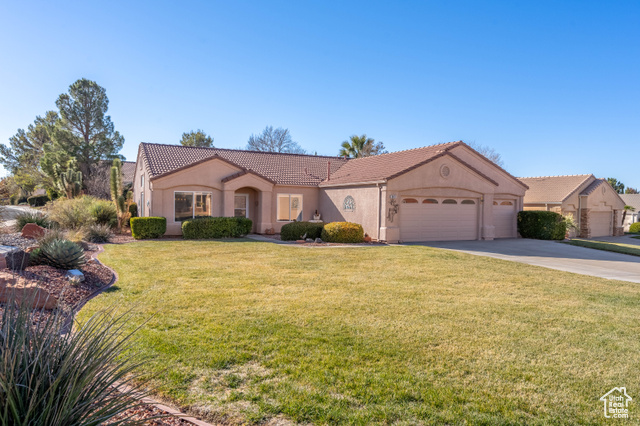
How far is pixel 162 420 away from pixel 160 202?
18.6 meters

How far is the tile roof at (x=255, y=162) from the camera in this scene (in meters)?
22.5

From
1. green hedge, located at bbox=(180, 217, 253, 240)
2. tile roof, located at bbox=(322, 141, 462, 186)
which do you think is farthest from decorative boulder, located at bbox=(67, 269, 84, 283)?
tile roof, located at bbox=(322, 141, 462, 186)

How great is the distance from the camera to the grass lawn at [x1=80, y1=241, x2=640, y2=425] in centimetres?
389

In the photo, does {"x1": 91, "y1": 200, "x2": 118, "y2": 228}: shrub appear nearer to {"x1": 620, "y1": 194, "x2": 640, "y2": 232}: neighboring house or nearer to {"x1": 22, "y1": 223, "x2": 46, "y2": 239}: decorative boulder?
{"x1": 22, "y1": 223, "x2": 46, "y2": 239}: decorative boulder

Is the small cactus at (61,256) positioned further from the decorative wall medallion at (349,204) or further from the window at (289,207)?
the window at (289,207)

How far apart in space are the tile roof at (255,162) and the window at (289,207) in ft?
2.88

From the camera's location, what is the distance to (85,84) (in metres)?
38.7

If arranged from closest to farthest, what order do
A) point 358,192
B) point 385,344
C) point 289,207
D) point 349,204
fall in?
1. point 385,344
2. point 358,192
3. point 349,204
4. point 289,207

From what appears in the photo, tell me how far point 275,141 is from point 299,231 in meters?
33.7

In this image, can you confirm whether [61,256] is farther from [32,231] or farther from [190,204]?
[190,204]

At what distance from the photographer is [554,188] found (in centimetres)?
2969

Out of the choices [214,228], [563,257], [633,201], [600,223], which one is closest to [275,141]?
[214,228]

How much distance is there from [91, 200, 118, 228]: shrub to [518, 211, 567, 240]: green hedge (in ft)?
76.3

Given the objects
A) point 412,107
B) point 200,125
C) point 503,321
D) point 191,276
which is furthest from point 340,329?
point 200,125
